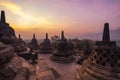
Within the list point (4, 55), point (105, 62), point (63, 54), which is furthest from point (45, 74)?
point (63, 54)

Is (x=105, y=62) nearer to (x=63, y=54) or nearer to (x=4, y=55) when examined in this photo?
(x=4, y=55)

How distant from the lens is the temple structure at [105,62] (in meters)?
7.13

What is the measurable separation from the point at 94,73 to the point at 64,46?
1317 centimetres

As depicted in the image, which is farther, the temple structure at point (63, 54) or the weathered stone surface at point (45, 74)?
the temple structure at point (63, 54)

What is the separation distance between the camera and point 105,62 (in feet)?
25.2

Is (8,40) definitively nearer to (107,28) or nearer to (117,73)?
(107,28)

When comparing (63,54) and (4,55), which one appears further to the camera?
(63,54)

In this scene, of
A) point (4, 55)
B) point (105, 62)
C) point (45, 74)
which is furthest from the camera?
point (45, 74)

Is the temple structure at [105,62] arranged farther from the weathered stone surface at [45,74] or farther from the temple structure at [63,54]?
the temple structure at [63,54]

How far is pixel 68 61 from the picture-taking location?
19062 mm

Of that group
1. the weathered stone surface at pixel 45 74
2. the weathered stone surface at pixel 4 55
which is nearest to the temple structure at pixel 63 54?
the weathered stone surface at pixel 45 74

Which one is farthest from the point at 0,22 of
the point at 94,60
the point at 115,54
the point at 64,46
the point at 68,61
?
the point at 115,54

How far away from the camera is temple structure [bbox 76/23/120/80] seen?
713cm

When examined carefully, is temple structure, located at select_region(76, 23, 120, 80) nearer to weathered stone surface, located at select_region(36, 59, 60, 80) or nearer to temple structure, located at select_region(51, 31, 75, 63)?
weathered stone surface, located at select_region(36, 59, 60, 80)
